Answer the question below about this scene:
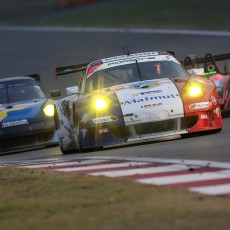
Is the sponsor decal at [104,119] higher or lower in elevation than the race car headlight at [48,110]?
higher

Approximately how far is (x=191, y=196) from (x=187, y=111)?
18.5 ft

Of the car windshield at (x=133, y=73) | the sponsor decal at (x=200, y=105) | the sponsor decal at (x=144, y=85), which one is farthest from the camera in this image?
the car windshield at (x=133, y=73)

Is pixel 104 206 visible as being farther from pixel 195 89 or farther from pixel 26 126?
pixel 26 126

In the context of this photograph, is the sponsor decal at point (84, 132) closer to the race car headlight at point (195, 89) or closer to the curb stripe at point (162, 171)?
the race car headlight at point (195, 89)

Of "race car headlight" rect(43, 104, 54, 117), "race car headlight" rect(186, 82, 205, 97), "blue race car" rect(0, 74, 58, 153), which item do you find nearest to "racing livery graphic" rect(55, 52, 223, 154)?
"race car headlight" rect(186, 82, 205, 97)

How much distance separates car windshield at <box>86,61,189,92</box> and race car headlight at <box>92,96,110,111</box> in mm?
1055

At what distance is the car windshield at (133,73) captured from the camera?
13844mm

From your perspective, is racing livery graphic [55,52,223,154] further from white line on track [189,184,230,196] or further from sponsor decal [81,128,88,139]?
white line on track [189,184,230,196]

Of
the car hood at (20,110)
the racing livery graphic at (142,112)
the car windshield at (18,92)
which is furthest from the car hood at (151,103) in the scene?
the car windshield at (18,92)

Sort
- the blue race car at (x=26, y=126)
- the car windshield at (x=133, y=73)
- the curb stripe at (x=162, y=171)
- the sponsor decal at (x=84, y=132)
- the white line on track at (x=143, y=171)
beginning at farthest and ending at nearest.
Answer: the blue race car at (x=26, y=126)
the car windshield at (x=133, y=73)
the sponsor decal at (x=84, y=132)
the white line on track at (x=143, y=171)
the curb stripe at (x=162, y=171)

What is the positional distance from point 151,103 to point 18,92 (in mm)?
5358

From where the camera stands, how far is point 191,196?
6945mm

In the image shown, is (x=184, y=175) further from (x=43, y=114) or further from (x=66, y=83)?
(x=66, y=83)

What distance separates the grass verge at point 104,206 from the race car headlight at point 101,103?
12.9ft
